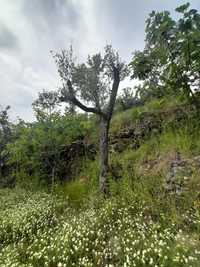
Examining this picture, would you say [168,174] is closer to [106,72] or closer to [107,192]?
[107,192]

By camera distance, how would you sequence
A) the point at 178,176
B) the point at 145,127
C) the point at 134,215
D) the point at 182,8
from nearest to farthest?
1. the point at 182,8
2. the point at 134,215
3. the point at 178,176
4. the point at 145,127

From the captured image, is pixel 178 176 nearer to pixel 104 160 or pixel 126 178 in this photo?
pixel 126 178

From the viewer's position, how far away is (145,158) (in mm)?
8047

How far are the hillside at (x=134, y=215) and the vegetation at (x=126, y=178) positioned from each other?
0.07 feet

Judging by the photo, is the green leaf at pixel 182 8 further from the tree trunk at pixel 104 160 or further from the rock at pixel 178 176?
the tree trunk at pixel 104 160

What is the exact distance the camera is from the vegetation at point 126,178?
176 inches

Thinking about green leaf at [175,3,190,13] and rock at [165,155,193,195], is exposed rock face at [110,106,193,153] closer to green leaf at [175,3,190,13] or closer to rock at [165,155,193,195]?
rock at [165,155,193,195]

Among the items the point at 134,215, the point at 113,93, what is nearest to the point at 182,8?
the point at 113,93

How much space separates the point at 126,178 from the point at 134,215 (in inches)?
80.2

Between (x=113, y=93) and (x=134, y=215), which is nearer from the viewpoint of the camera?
(x=134, y=215)

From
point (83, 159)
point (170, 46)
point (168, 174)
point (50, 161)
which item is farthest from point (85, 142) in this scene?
point (170, 46)

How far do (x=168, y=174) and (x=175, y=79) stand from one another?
2.36 meters

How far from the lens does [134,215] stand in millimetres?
5559

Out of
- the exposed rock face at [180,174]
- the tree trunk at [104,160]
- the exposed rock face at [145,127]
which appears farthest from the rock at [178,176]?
the exposed rock face at [145,127]
